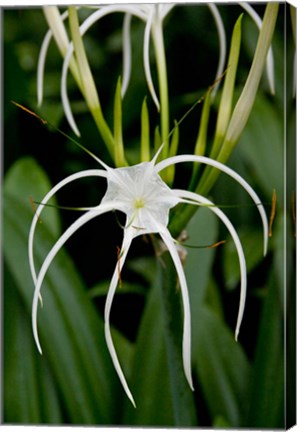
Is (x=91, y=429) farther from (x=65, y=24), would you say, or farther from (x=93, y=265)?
(x=65, y=24)

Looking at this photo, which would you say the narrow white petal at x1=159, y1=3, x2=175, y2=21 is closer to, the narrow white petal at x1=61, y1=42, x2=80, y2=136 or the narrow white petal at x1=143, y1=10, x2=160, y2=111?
the narrow white petal at x1=143, y1=10, x2=160, y2=111

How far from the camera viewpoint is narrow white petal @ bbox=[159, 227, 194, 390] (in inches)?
89.7

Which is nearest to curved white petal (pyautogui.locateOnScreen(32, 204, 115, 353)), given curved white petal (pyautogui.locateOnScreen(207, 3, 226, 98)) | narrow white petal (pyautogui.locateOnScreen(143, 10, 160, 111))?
narrow white petal (pyautogui.locateOnScreen(143, 10, 160, 111))

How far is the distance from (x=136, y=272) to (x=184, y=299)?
0.19 metres

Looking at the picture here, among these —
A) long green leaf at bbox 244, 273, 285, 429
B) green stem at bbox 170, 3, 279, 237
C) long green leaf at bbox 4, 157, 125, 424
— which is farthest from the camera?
long green leaf at bbox 4, 157, 125, 424

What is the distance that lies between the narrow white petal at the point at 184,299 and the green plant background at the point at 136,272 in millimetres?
48

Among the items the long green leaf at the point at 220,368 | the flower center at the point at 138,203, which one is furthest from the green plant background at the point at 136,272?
the flower center at the point at 138,203

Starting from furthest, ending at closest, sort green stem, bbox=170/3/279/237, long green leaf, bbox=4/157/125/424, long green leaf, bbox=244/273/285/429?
1. long green leaf, bbox=4/157/125/424
2. long green leaf, bbox=244/273/285/429
3. green stem, bbox=170/3/279/237

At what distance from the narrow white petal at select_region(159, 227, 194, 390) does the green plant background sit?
5cm

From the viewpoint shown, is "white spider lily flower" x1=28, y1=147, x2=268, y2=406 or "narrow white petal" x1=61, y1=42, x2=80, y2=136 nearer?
"white spider lily flower" x1=28, y1=147, x2=268, y2=406

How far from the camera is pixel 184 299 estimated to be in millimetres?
2275

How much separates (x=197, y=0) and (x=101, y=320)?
72 centimetres

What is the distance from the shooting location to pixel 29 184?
98.7 inches

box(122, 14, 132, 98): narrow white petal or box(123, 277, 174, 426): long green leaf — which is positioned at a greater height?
box(122, 14, 132, 98): narrow white petal
